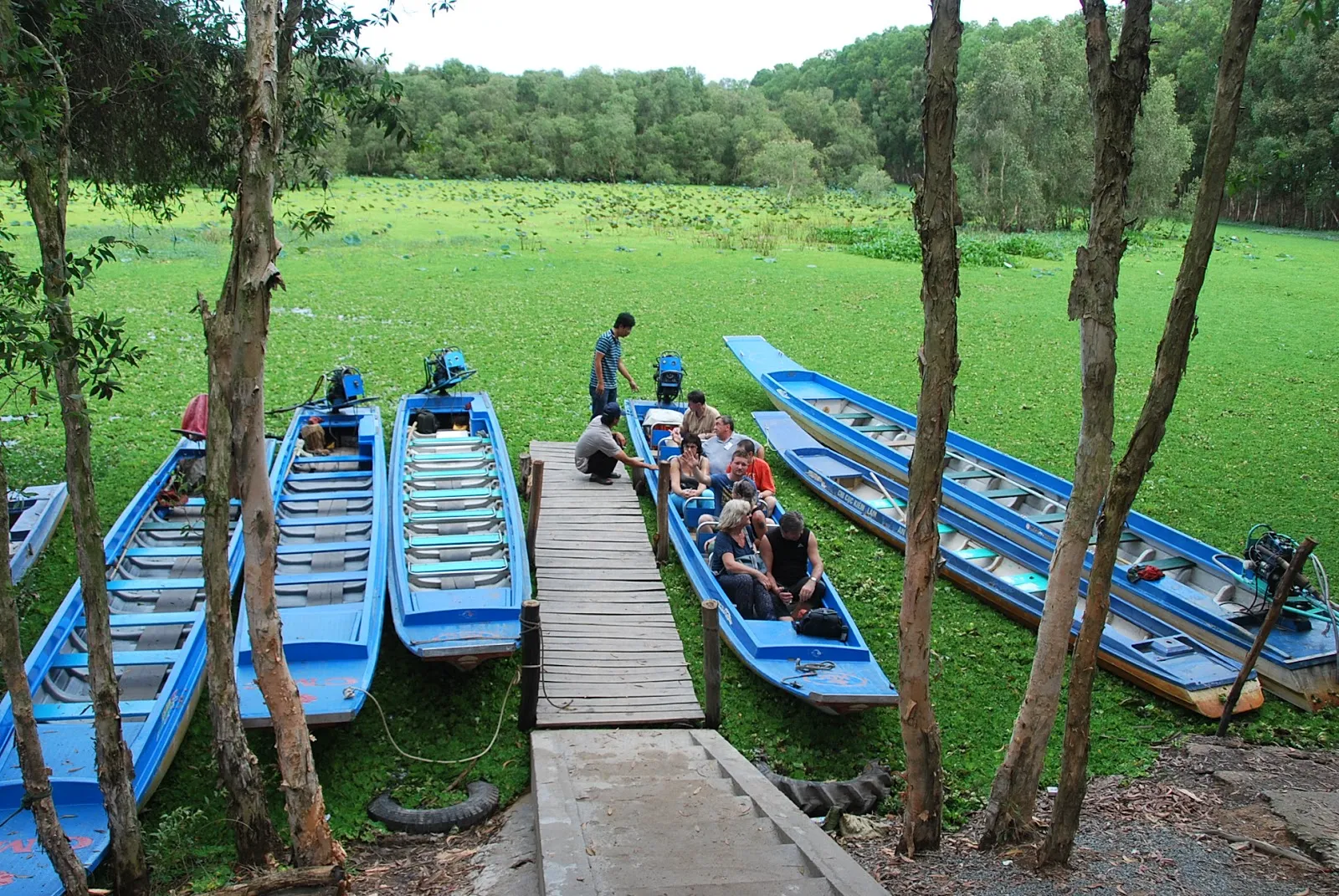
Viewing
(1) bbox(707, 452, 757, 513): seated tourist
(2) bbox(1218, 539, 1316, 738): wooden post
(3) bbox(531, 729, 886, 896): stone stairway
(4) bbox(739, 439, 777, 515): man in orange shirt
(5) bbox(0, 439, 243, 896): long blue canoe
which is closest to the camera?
(3) bbox(531, 729, 886, 896): stone stairway

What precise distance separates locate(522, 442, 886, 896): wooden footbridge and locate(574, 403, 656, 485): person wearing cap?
18cm

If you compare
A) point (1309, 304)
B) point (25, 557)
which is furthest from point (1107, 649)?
point (1309, 304)

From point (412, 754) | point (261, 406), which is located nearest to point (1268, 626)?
point (412, 754)

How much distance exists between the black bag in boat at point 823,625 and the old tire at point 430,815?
298cm

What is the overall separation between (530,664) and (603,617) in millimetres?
1665

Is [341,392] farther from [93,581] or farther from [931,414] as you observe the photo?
[931,414]

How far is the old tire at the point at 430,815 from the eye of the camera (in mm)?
7223

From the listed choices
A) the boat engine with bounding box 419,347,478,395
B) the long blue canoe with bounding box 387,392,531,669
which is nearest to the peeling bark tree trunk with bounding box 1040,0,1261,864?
the long blue canoe with bounding box 387,392,531,669

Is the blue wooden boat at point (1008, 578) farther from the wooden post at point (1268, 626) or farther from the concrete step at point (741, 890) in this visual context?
the concrete step at point (741, 890)

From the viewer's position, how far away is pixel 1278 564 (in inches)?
367

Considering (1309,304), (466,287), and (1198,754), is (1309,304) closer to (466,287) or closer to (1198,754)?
(466,287)

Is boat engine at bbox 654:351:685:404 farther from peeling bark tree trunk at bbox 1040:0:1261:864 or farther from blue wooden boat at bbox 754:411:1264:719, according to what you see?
peeling bark tree trunk at bbox 1040:0:1261:864

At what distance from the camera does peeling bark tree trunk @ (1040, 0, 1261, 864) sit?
18.6ft

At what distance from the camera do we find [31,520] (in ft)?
36.1
